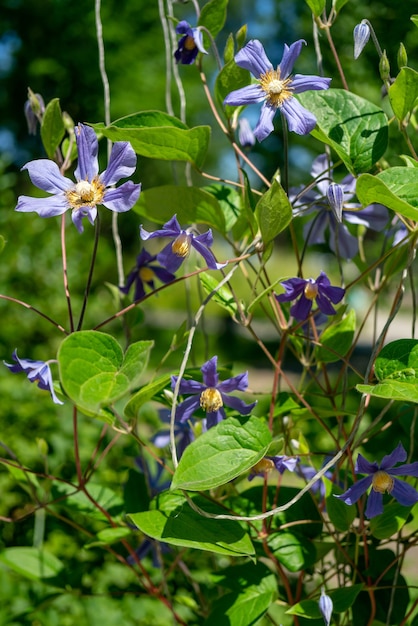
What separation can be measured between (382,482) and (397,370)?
4.8 inches

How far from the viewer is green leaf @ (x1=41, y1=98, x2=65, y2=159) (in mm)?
651

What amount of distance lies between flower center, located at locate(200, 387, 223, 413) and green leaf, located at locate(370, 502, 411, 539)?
0.62 ft

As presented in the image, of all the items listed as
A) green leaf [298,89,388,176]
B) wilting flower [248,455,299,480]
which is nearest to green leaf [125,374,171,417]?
wilting flower [248,455,299,480]

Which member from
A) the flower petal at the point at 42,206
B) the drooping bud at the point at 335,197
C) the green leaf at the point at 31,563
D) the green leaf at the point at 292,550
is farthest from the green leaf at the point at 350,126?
the green leaf at the point at 31,563

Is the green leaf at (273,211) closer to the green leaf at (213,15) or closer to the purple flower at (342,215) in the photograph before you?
the purple flower at (342,215)

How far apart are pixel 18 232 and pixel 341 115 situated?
5.42ft

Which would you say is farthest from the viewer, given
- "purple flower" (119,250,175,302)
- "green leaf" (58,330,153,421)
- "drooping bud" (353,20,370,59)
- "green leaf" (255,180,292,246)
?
"purple flower" (119,250,175,302)

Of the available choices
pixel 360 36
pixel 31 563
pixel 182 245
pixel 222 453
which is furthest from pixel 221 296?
pixel 31 563

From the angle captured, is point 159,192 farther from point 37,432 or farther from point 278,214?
point 37,432

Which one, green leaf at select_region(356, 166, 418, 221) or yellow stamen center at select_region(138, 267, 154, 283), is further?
yellow stamen center at select_region(138, 267, 154, 283)

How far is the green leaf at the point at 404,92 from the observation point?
0.58 m

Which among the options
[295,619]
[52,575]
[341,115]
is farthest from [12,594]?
[341,115]

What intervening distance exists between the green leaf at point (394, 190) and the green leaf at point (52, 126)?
29cm

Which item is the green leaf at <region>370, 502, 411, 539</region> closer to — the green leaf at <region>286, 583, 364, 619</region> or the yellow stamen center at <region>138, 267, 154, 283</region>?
the green leaf at <region>286, 583, 364, 619</region>
